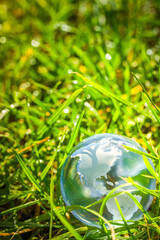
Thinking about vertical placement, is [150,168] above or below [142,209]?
above

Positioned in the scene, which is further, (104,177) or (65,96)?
(65,96)

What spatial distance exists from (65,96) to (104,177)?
91cm

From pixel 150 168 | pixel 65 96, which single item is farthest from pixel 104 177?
pixel 65 96

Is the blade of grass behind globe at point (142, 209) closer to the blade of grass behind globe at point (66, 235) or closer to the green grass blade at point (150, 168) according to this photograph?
the green grass blade at point (150, 168)

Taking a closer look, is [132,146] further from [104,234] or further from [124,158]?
[104,234]

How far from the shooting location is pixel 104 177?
1039 mm

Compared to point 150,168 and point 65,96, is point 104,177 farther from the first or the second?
point 65,96

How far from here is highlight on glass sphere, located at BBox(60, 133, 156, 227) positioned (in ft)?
3.44

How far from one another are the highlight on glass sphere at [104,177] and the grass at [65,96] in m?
0.03

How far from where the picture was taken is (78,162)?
110cm

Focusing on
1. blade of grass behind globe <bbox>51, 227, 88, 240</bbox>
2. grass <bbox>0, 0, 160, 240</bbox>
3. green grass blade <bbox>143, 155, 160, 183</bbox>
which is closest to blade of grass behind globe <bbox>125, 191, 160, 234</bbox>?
grass <bbox>0, 0, 160, 240</bbox>

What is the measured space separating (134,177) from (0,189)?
79 centimetres

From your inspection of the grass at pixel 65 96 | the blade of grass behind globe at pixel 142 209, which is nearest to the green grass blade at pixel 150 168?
the grass at pixel 65 96

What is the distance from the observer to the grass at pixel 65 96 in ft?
4.10
